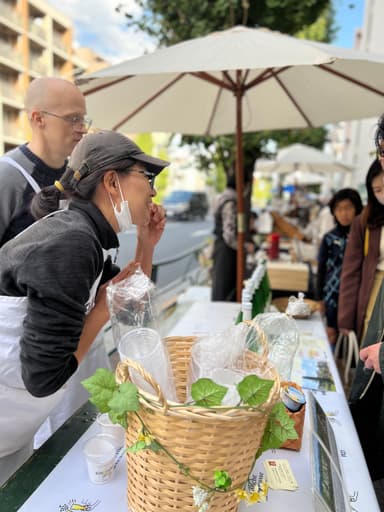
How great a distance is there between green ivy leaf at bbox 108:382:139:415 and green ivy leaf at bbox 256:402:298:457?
12.4 inches

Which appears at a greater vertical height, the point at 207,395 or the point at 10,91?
the point at 10,91

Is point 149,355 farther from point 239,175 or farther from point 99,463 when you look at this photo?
point 239,175

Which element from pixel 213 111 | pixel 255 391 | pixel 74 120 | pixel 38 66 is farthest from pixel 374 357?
pixel 38 66

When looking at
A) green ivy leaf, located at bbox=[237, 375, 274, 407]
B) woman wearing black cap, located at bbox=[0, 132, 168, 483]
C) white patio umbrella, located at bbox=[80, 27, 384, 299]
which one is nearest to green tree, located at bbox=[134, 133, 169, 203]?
woman wearing black cap, located at bbox=[0, 132, 168, 483]

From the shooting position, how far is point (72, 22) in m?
4.64

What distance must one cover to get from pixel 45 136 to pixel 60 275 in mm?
1166

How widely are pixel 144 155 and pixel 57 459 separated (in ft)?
3.22

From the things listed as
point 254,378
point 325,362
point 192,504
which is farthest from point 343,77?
point 192,504

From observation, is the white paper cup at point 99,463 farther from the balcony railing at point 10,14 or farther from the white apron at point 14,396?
the balcony railing at point 10,14

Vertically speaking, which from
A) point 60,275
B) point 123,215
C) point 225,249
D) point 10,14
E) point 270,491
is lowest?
point 270,491

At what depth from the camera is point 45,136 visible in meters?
1.76

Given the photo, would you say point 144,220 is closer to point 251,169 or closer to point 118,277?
point 118,277

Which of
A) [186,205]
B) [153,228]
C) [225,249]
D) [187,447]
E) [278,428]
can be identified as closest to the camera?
[187,447]

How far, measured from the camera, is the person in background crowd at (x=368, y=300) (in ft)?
5.64
